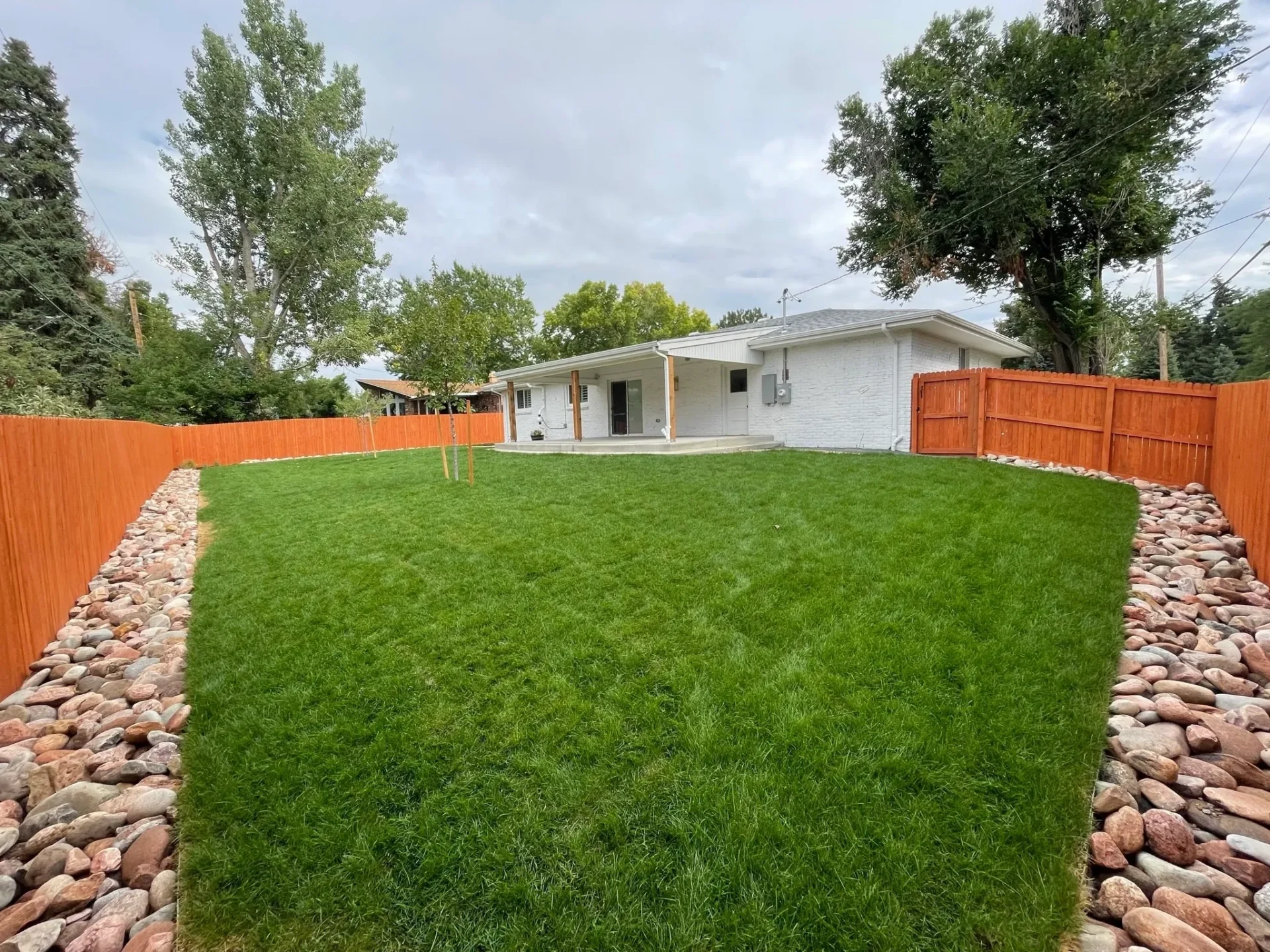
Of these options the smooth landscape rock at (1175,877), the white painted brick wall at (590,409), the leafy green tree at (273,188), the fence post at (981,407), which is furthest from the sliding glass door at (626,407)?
the smooth landscape rock at (1175,877)

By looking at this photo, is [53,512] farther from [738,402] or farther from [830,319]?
[830,319]

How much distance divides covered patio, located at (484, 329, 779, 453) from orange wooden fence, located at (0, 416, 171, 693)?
29.7ft

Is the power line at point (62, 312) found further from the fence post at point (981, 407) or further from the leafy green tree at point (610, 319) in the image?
the fence post at point (981, 407)

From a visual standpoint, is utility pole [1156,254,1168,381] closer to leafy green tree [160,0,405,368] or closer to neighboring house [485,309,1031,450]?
neighboring house [485,309,1031,450]

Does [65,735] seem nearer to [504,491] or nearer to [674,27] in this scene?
[504,491]

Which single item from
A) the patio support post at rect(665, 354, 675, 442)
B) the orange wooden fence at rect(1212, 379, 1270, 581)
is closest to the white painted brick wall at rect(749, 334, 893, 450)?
the patio support post at rect(665, 354, 675, 442)

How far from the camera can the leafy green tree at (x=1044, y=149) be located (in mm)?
11461

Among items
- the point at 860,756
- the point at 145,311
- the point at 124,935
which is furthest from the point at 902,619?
the point at 145,311

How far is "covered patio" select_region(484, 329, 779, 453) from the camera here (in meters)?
12.8

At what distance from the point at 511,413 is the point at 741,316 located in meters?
28.7

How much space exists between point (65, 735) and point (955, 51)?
66.8ft

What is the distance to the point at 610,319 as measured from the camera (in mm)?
31062

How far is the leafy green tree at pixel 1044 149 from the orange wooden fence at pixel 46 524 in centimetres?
1648

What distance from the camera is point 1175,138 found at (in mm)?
12680
